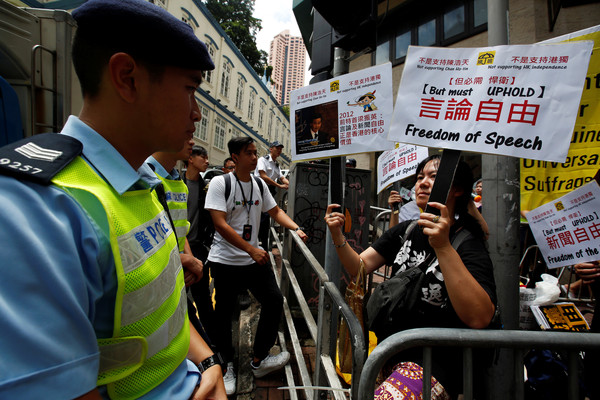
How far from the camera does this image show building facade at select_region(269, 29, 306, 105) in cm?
9156

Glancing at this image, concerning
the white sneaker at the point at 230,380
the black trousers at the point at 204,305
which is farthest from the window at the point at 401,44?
the white sneaker at the point at 230,380

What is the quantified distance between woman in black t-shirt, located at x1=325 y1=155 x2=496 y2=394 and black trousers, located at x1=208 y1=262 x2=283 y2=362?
1304 millimetres

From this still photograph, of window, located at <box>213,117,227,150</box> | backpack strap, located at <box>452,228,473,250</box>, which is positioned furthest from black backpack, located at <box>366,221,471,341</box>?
window, located at <box>213,117,227,150</box>

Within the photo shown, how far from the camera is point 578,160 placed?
234 cm

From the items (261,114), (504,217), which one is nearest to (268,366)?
(504,217)

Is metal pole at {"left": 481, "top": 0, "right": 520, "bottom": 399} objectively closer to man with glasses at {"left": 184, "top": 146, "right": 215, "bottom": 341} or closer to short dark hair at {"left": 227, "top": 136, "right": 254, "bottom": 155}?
short dark hair at {"left": 227, "top": 136, "right": 254, "bottom": 155}

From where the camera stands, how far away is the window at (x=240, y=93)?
27.3 metres

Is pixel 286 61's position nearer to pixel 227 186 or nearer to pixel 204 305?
pixel 227 186

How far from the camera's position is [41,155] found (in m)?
0.70

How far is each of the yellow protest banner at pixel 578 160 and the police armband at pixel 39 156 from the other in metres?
2.81

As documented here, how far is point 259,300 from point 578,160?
3016mm

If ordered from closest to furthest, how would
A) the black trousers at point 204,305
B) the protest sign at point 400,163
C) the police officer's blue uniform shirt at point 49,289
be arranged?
1. the police officer's blue uniform shirt at point 49,289
2. the black trousers at point 204,305
3. the protest sign at point 400,163

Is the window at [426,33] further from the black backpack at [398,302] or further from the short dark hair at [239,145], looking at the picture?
the black backpack at [398,302]

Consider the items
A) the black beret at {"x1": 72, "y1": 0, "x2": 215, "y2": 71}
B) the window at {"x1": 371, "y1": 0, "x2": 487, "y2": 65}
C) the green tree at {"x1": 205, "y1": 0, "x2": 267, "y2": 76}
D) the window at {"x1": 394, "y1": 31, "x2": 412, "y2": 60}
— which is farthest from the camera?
the green tree at {"x1": 205, "y1": 0, "x2": 267, "y2": 76}
